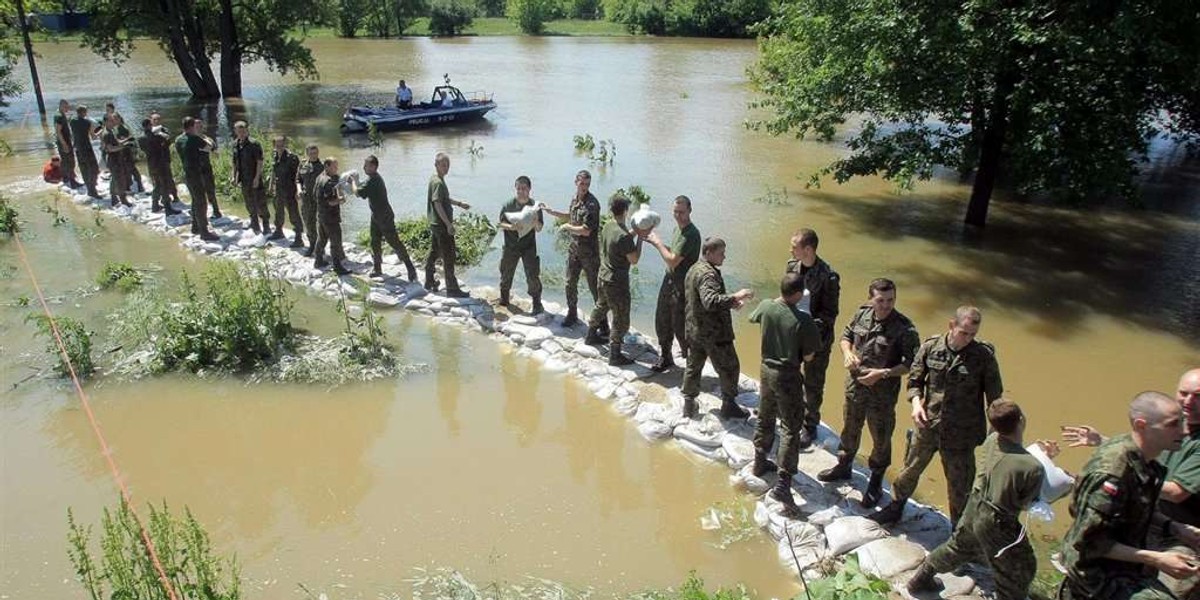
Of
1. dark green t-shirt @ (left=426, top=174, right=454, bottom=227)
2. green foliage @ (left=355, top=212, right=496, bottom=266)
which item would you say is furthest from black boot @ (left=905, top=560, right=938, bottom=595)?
green foliage @ (left=355, top=212, right=496, bottom=266)

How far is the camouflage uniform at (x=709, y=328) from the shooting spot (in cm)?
605

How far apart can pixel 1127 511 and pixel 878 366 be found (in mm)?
1883

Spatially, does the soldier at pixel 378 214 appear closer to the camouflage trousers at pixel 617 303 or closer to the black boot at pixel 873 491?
the camouflage trousers at pixel 617 303

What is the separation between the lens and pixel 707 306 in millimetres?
6016

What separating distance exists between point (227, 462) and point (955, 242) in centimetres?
1138

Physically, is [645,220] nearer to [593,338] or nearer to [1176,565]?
[593,338]

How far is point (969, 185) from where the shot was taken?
16812mm

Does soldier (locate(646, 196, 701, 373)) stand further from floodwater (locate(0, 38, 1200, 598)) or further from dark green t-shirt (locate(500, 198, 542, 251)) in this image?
dark green t-shirt (locate(500, 198, 542, 251))

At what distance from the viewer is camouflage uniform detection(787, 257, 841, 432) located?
607cm

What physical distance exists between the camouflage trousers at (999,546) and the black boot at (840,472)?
1492mm

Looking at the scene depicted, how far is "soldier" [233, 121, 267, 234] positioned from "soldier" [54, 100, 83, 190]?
4.32 m

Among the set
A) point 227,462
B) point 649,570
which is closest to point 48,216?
point 227,462

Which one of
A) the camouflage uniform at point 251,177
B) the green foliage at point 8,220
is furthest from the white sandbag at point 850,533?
the green foliage at point 8,220

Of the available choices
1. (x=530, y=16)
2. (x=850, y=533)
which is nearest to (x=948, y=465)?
(x=850, y=533)
